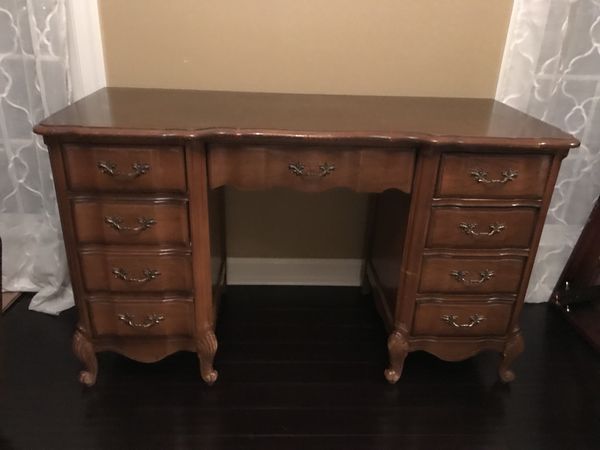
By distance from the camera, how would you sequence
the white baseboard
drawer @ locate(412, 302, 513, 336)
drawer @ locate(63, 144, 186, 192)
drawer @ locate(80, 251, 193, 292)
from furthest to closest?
the white baseboard < drawer @ locate(412, 302, 513, 336) < drawer @ locate(80, 251, 193, 292) < drawer @ locate(63, 144, 186, 192)

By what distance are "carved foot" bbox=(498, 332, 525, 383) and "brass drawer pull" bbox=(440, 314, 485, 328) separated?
14 centimetres

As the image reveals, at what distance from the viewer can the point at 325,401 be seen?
57.9 inches

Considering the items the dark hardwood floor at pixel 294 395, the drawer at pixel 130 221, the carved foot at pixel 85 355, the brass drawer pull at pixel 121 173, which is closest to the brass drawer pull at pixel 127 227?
the drawer at pixel 130 221

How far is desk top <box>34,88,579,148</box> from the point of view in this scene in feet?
3.93

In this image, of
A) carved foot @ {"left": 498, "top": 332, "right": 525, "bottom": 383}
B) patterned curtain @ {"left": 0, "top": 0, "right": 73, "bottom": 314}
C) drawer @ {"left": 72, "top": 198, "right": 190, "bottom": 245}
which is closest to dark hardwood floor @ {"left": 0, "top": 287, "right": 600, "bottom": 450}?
carved foot @ {"left": 498, "top": 332, "right": 525, "bottom": 383}

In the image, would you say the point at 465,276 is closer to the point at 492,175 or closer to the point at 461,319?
the point at 461,319

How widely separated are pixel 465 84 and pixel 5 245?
189 centimetres

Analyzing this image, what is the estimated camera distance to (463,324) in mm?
1447

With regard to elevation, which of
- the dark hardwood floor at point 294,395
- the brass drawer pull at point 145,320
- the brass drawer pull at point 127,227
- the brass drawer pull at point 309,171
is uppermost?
the brass drawer pull at point 309,171

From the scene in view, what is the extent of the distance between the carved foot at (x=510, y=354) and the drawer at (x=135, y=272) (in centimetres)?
102

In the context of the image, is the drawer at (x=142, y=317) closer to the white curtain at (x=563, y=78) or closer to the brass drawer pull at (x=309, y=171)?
the brass drawer pull at (x=309, y=171)

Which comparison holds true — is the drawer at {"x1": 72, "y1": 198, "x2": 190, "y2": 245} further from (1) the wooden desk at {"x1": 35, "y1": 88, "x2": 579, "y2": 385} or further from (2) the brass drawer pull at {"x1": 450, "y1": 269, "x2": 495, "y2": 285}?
(2) the brass drawer pull at {"x1": 450, "y1": 269, "x2": 495, "y2": 285}

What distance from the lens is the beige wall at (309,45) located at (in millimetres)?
1636

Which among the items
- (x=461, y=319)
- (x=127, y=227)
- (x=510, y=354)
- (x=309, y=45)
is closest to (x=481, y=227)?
(x=461, y=319)
